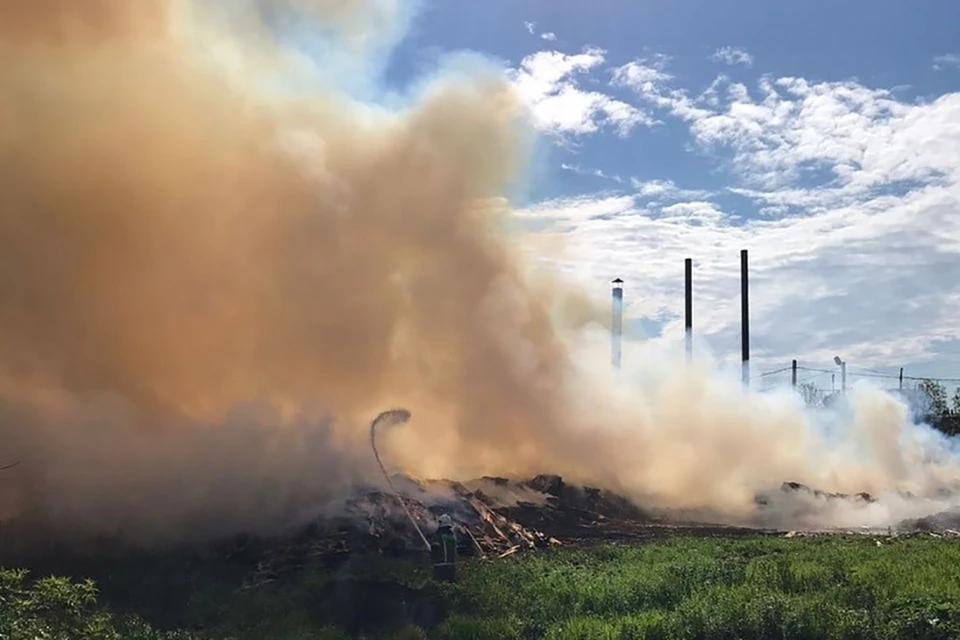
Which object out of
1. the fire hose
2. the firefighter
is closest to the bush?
the firefighter

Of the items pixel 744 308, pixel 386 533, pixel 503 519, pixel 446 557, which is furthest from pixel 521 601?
pixel 744 308

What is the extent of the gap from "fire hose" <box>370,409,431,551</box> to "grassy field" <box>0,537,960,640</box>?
2364 millimetres

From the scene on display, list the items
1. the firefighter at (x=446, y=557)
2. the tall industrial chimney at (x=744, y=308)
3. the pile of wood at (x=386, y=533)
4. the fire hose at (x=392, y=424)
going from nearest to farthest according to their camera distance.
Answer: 1. the firefighter at (x=446, y=557)
2. the pile of wood at (x=386, y=533)
3. the fire hose at (x=392, y=424)
4. the tall industrial chimney at (x=744, y=308)

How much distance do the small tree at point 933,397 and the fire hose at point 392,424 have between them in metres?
54.4

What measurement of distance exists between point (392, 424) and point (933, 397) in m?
64.0

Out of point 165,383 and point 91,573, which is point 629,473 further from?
point 91,573

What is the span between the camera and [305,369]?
99.5 feet

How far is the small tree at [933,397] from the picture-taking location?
7504 centimetres

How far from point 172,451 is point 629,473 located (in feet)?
66.1

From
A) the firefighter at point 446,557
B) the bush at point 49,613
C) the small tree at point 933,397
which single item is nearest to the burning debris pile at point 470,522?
the firefighter at point 446,557

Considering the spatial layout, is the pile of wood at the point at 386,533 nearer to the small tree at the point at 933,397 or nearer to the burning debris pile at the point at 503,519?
the burning debris pile at the point at 503,519

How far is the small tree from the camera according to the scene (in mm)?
75037

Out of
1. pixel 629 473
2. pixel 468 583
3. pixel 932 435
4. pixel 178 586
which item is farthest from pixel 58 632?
pixel 932 435

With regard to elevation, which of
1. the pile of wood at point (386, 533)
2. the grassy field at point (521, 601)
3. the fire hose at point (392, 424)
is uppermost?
the fire hose at point (392, 424)
